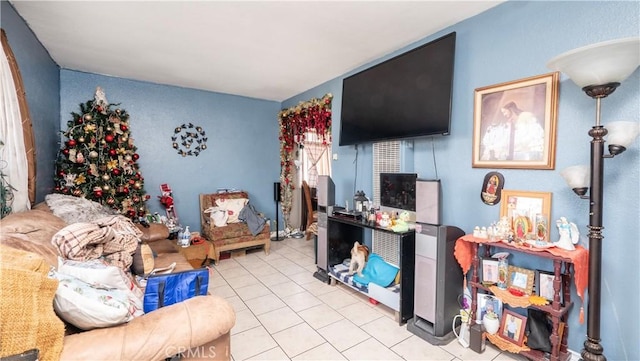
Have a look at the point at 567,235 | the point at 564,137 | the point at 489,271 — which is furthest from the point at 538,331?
the point at 564,137

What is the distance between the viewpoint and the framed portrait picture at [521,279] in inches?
75.9

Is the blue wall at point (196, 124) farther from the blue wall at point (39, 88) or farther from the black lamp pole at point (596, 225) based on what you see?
the black lamp pole at point (596, 225)

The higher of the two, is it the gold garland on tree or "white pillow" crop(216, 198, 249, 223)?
the gold garland on tree

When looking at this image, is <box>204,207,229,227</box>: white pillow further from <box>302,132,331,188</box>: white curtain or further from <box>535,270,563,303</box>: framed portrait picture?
<box>535,270,563,303</box>: framed portrait picture

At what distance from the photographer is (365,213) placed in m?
3.03

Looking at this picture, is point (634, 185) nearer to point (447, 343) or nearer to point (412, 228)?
point (412, 228)

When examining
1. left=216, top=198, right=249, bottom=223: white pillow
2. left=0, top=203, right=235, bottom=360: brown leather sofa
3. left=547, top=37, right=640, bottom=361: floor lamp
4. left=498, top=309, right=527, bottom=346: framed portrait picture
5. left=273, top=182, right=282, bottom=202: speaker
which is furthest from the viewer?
left=273, top=182, right=282, bottom=202: speaker

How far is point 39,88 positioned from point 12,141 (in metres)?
1.17

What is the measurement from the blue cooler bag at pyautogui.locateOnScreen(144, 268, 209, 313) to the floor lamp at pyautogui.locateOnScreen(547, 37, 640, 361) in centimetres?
230

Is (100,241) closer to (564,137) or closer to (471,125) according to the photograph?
(471,125)

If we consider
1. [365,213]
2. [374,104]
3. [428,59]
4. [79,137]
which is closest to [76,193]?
[79,137]

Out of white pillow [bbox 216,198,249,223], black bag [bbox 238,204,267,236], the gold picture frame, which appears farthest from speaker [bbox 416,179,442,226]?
white pillow [bbox 216,198,249,223]

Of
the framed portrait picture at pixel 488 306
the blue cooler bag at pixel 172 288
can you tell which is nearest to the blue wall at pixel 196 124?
the blue cooler bag at pixel 172 288

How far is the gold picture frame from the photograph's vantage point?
1.93 meters
